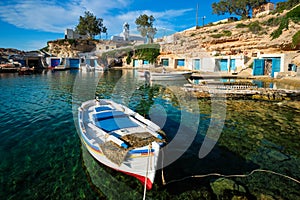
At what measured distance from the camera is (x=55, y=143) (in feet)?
26.9

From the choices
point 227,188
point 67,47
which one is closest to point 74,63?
point 67,47

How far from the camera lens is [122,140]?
618 cm

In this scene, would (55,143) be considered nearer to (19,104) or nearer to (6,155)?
(6,155)

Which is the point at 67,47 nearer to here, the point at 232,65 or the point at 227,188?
the point at 232,65

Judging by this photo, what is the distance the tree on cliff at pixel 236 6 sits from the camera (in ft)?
197

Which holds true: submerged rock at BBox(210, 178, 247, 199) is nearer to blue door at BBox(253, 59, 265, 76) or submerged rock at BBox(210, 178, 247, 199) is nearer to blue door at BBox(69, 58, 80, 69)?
blue door at BBox(253, 59, 265, 76)

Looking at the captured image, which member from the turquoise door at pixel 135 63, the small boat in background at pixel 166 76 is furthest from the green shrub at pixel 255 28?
the turquoise door at pixel 135 63

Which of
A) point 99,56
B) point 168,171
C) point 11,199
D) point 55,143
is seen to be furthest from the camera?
point 99,56

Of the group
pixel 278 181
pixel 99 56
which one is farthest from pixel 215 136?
pixel 99 56

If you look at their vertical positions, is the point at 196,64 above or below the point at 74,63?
below

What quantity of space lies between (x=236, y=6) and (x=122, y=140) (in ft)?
239

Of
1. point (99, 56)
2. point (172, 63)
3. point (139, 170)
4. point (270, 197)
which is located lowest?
point (270, 197)

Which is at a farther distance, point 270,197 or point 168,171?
point 168,171

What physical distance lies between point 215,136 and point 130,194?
556 centimetres
